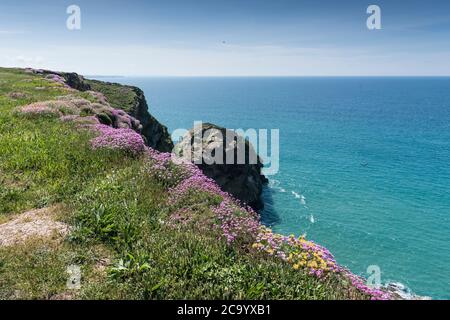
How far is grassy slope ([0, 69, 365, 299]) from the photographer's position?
9.06 m

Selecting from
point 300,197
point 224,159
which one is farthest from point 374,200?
point 224,159

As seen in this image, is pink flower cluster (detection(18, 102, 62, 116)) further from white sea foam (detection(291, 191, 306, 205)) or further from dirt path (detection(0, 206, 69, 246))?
white sea foam (detection(291, 191, 306, 205))

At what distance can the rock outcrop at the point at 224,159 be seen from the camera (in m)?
57.3

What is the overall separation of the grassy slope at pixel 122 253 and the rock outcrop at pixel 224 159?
3919 cm

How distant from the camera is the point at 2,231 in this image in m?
11.8

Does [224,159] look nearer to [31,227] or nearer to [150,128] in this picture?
[150,128]

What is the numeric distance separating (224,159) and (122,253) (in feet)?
161

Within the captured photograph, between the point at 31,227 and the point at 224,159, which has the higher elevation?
the point at 31,227

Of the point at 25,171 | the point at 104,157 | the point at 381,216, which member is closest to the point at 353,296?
the point at 104,157

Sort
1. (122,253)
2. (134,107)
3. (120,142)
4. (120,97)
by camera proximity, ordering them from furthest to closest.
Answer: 1. (120,97)
2. (134,107)
3. (120,142)
4. (122,253)

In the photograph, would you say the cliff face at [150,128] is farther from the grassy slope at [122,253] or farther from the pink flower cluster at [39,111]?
the grassy slope at [122,253]

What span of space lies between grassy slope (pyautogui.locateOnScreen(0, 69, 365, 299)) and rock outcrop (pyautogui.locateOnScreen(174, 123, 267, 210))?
39186 mm

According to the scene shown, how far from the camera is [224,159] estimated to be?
2338 inches

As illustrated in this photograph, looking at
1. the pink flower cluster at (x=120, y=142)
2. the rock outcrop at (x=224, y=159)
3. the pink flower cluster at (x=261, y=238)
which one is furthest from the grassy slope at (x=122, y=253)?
the rock outcrop at (x=224, y=159)
